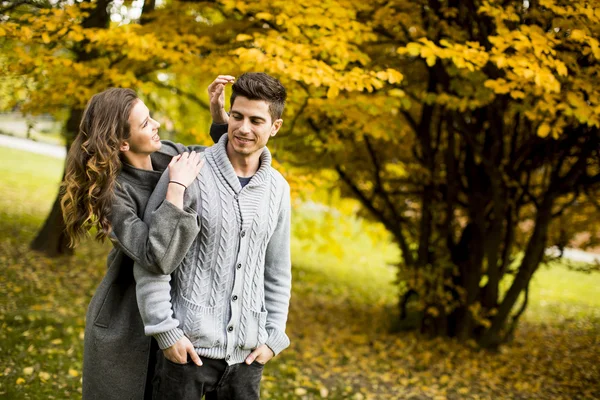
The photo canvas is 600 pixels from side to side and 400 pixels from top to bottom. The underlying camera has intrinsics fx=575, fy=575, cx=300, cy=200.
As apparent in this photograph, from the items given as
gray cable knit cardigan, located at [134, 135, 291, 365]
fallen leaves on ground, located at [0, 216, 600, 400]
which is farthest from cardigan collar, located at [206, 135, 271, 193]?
fallen leaves on ground, located at [0, 216, 600, 400]

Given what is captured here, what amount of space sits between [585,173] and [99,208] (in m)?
5.35

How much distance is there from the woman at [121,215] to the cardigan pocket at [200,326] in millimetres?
197

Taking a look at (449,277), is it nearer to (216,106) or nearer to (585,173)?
(585,173)

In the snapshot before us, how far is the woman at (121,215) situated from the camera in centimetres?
211

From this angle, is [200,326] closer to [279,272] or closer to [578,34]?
[279,272]

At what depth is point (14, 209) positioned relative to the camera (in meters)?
11.2

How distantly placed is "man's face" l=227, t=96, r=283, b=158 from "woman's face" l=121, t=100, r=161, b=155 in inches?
12.4

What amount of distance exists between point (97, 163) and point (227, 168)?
0.50 m

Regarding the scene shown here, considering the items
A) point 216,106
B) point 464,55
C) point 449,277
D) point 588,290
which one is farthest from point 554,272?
point 216,106

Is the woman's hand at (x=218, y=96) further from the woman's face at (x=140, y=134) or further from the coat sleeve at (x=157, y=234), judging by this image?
the coat sleeve at (x=157, y=234)

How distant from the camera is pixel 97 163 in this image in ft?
7.13

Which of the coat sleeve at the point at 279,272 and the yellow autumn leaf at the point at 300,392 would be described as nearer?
the coat sleeve at the point at 279,272

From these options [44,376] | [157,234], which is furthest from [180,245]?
[44,376]

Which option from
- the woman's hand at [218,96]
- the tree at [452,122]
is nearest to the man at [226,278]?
the woman's hand at [218,96]
